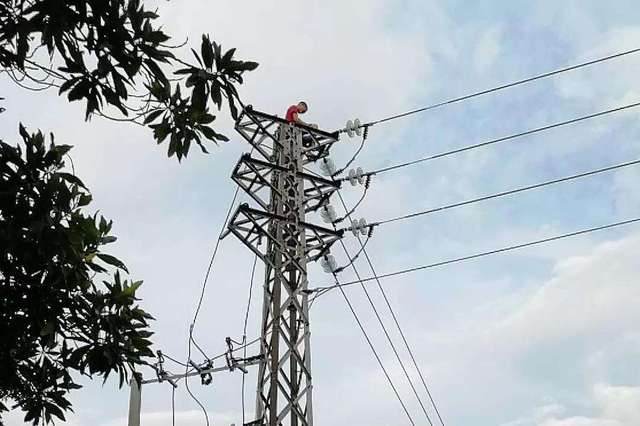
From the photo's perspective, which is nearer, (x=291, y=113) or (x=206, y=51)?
(x=206, y=51)

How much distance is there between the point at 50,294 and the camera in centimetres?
331

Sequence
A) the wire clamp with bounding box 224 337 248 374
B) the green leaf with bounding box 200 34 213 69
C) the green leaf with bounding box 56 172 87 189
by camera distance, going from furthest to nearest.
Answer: the wire clamp with bounding box 224 337 248 374, the green leaf with bounding box 56 172 87 189, the green leaf with bounding box 200 34 213 69

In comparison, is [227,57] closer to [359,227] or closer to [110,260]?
[110,260]

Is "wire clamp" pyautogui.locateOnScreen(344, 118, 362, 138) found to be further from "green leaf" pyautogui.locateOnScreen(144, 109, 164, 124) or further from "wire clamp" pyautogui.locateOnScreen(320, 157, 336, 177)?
"green leaf" pyautogui.locateOnScreen(144, 109, 164, 124)

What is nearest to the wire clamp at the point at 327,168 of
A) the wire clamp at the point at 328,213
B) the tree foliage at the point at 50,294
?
the wire clamp at the point at 328,213

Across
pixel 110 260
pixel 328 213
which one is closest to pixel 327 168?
pixel 328 213

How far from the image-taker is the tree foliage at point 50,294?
10.5ft

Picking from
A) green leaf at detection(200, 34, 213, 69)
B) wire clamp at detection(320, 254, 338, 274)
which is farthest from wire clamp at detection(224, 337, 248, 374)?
green leaf at detection(200, 34, 213, 69)

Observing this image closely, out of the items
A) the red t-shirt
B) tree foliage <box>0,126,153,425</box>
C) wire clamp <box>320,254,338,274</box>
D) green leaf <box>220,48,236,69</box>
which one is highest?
the red t-shirt

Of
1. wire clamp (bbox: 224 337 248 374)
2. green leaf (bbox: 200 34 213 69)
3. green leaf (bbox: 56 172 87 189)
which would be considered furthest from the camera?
wire clamp (bbox: 224 337 248 374)

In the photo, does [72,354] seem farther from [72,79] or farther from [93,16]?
[93,16]

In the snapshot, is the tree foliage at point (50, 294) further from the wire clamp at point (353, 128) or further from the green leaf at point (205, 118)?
the wire clamp at point (353, 128)

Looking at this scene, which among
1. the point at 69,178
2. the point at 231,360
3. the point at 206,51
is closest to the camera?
the point at 206,51

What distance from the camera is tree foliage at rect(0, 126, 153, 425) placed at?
3186mm
